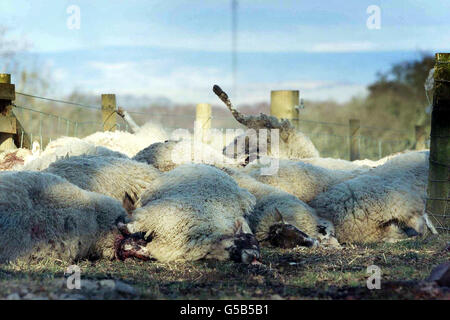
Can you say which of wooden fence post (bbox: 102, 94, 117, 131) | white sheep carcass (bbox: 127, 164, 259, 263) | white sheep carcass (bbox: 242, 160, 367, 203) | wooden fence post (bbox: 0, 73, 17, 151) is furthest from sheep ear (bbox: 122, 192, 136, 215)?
wooden fence post (bbox: 102, 94, 117, 131)

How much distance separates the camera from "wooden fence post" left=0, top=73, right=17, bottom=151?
7.87 metres

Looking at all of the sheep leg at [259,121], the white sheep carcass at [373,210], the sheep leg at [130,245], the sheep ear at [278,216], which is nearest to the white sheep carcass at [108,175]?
the sheep leg at [130,245]

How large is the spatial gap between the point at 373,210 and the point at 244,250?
→ 2128 mm

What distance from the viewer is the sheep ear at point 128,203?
593 cm

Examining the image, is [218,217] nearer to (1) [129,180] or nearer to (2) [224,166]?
(1) [129,180]

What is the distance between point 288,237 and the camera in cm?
566

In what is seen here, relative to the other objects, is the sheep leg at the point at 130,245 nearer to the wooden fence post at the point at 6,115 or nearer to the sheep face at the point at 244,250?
the sheep face at the point at 244,250

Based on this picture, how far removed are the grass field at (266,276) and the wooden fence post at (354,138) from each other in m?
7.27

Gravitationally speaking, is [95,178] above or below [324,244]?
above

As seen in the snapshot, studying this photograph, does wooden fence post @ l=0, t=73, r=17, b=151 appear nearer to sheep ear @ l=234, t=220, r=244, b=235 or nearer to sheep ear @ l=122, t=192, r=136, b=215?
sheep ear @ l=122, t=192, r=136, b=215

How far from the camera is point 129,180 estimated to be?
6.00m

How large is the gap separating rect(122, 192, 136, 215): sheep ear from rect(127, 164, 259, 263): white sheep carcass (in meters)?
0.31
